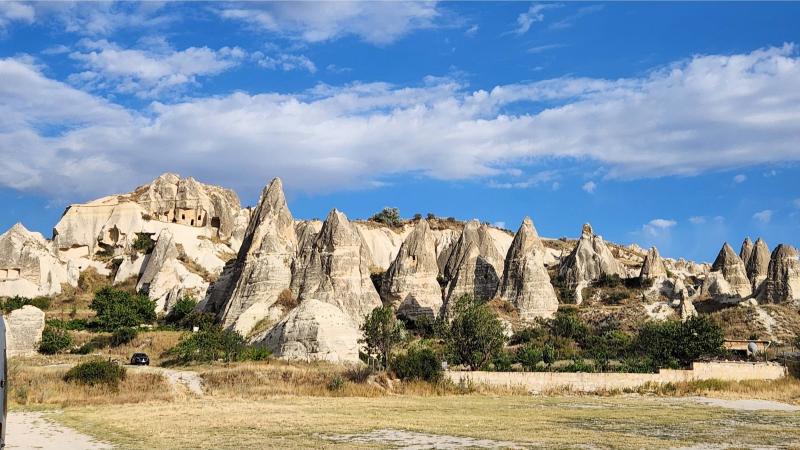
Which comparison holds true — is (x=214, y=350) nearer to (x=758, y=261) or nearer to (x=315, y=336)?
(x=315, y=336)

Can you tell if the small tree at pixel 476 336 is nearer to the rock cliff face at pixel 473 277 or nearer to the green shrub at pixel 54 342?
the green shrub at pixel 54 342

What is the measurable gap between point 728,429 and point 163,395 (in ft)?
49.8

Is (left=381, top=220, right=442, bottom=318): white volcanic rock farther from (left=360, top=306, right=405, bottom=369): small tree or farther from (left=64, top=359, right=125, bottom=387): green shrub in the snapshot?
(left=64, top=359, right=125, bottom=387): green shrub

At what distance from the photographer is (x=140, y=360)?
33.8 m

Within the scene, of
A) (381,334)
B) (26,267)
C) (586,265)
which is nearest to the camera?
(381,334)

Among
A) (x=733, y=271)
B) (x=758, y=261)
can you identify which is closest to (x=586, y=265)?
(x=733, y=271)

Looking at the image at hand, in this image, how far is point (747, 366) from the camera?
31.0 metres

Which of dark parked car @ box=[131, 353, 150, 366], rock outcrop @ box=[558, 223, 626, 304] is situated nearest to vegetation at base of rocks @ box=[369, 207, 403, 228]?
rock outcrop @ box=[558, 223, 626, 304]

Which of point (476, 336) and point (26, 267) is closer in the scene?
point (476, 336)

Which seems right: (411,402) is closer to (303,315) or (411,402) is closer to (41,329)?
(303,315)

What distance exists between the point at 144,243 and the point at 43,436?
166ft

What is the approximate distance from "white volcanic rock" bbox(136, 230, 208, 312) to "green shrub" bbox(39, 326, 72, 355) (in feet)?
42.6

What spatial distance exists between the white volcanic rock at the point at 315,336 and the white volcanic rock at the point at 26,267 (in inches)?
991

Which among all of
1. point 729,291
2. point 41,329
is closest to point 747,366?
point 41,329
